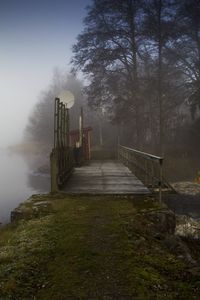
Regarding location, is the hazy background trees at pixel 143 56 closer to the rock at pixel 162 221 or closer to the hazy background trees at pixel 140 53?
the hazy background trees at pixel 140 53

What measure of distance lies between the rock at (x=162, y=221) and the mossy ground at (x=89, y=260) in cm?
19

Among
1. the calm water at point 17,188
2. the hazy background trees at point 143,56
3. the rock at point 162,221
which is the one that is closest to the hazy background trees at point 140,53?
the hazy background trees at point 143,56

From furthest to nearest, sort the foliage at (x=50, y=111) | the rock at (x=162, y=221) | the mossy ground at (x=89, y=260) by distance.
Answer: the foliage at (x=50, y=111) → the rock at (x=162, y=221) → the mossy ground at (x=89, y=260)

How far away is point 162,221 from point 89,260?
2.57 m

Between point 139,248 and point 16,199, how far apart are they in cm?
1747

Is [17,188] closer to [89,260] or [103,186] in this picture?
[103,186]

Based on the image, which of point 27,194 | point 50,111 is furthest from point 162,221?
point 50,111

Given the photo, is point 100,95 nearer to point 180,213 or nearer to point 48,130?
point 180,213

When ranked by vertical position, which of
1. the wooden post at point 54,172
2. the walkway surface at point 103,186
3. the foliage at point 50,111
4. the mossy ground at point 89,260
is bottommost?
the mossy ground at point 89,260

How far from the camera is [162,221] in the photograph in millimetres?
6922

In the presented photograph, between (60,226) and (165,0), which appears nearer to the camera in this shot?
(60,226)

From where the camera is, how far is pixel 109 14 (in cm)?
2589

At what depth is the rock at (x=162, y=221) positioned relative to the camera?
6.75m

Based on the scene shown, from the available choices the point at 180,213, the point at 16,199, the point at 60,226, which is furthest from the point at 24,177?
the point at 60,226
